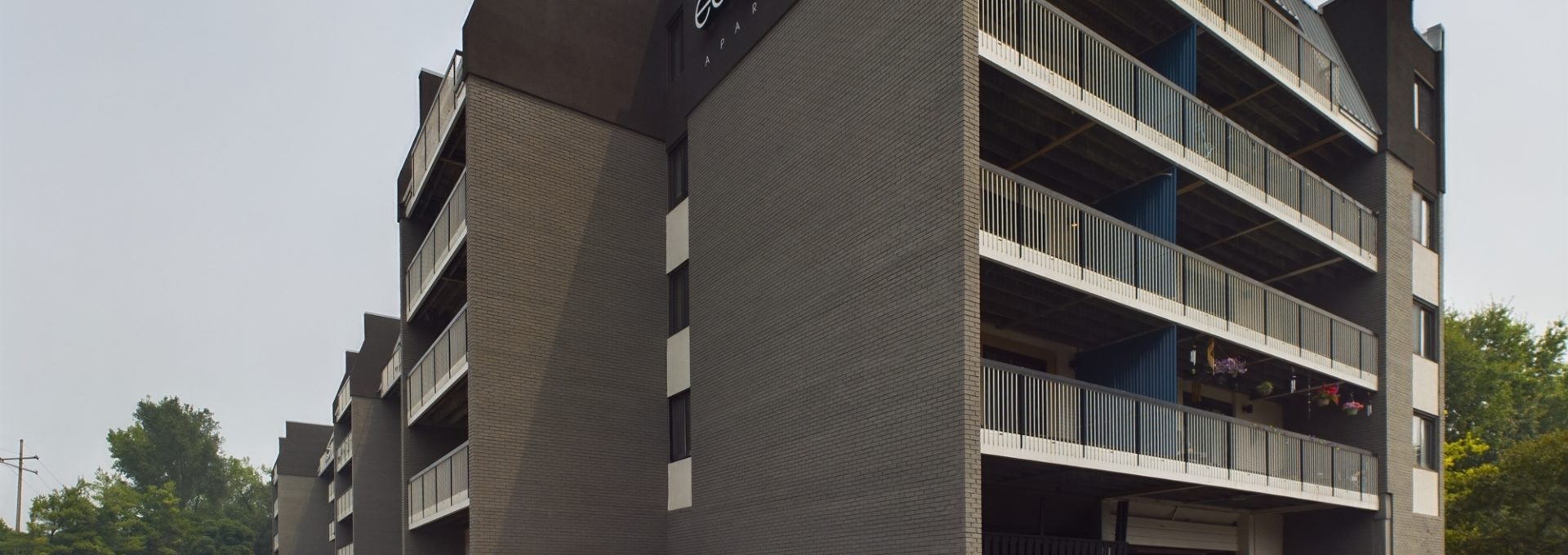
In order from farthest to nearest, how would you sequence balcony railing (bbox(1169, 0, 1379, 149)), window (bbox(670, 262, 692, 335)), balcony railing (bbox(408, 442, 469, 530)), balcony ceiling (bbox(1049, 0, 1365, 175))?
window (bbox(670, 262, 692, 335)), balcony railing (bbox(408, 442, 469, 530)), balcony railing (bbox(1169, 0, 1379, 149)), balcony ceiling (bbox(1049, 0, 1365, 175))

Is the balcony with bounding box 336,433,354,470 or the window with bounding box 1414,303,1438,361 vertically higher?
the window with bounding box 1414,303,1438,361

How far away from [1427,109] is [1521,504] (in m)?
8.39

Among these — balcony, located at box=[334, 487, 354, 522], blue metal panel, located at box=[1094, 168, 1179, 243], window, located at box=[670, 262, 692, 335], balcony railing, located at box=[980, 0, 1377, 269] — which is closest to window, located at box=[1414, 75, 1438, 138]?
balcony railing, located at box=[980, 0, 1377, 269]

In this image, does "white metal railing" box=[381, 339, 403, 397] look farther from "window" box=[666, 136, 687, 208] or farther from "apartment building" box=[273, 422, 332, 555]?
"apartment building" box=[273, 422, 332, 555]

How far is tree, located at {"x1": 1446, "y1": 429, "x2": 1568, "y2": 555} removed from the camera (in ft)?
76.3

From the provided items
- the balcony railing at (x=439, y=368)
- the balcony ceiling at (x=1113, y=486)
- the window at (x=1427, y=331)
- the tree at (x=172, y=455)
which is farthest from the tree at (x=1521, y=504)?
the tree at (x=172, y=455)

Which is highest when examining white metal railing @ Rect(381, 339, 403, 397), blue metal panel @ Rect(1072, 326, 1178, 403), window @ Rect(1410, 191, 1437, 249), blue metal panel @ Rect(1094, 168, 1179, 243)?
window @ Rect(1410, 191, 1437, 249)

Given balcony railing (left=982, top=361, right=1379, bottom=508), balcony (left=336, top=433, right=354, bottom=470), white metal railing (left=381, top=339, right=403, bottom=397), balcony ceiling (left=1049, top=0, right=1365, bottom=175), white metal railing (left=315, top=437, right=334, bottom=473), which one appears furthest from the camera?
white metal railing (left=315, top=437, right=334, bottom=473)

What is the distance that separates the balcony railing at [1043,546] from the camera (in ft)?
55.4

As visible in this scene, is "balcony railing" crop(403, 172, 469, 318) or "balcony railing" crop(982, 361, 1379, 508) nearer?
"balcony railing" crop(982, 361, 1379, 508)

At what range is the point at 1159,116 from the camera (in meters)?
17.0

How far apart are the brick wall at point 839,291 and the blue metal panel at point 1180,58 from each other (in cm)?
525

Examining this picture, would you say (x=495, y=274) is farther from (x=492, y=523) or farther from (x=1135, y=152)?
(x=1135, y=152)

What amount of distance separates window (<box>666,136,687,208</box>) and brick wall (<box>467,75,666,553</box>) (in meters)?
0.71
